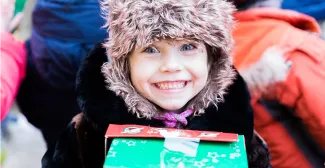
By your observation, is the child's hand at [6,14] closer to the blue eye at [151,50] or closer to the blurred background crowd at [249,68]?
the blurred background crowd at [249,68]

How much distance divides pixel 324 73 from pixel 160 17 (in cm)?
48

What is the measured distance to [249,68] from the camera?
1283 mm

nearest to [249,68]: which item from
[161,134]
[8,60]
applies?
[161,134]

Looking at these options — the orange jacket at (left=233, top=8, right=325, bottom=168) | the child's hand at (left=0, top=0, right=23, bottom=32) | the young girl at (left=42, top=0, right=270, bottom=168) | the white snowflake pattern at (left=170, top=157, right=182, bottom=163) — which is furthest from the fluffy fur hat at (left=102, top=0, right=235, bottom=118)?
the child's hand at (left=0, top=0, right=23, bottom=32)

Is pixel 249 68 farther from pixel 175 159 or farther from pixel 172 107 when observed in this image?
pixel 175 159

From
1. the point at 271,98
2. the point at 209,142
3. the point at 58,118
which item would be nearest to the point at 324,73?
the point at 271,98

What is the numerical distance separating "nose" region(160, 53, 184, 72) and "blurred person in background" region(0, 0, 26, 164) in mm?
442

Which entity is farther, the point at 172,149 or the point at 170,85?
the point at 170,85

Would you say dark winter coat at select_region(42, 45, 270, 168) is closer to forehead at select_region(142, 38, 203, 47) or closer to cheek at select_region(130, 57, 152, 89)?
cheek at select_region(130, 57, 152, 89)

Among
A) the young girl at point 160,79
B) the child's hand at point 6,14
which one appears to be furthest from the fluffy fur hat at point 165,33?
the child's hand at point 6,14

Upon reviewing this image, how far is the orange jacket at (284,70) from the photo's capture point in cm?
123

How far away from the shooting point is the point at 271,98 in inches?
50.8

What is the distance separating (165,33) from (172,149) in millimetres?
257

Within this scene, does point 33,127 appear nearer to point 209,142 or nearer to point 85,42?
point 85,42
